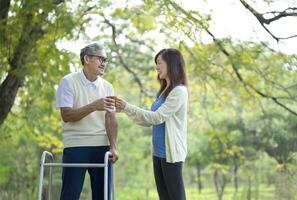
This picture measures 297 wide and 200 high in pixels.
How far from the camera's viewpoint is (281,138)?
13.1 metres

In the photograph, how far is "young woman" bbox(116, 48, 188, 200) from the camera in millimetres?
3668

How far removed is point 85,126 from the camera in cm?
374

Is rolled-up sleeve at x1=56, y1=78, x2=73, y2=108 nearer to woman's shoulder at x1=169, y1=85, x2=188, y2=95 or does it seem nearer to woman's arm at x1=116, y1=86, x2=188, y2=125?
woman's arm at x1=116, y1=86, x2=188, y2=125

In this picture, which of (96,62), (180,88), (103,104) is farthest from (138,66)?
(103,104)

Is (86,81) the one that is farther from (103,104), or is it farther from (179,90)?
(179,90)

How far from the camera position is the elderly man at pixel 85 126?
12.2ft

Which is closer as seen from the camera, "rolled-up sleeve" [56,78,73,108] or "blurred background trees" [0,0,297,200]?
"rolled-up sleeve" [56,78,73,108]

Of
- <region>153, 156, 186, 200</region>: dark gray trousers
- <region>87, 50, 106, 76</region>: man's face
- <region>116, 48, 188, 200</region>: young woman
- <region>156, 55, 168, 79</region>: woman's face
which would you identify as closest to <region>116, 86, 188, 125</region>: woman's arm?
<region>116, 48, 188, 200</region>: young woman

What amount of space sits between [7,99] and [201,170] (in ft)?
37.5

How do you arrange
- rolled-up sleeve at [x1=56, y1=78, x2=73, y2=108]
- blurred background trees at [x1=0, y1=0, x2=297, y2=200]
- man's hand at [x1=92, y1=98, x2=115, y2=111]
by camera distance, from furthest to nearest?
blurred background trees at [x1=0, y1=0, x2=297, y2=200] → rolled-up sleeve at [x1=56, y1=78, x2=73, y2=108] → man's hand at [x1=92, y1=98, x2=115, y2=111]

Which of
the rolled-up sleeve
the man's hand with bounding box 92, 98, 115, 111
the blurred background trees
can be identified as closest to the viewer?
the man's hand with bounding box 92, 98, 115, 111

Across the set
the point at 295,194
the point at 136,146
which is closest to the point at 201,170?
the point at 136,146

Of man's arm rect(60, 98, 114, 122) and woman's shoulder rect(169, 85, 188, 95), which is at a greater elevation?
woman's shoulder rect(169, 85, 188, 95)

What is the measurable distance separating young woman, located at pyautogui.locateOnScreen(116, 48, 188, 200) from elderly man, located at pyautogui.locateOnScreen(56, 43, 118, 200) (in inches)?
6.8
